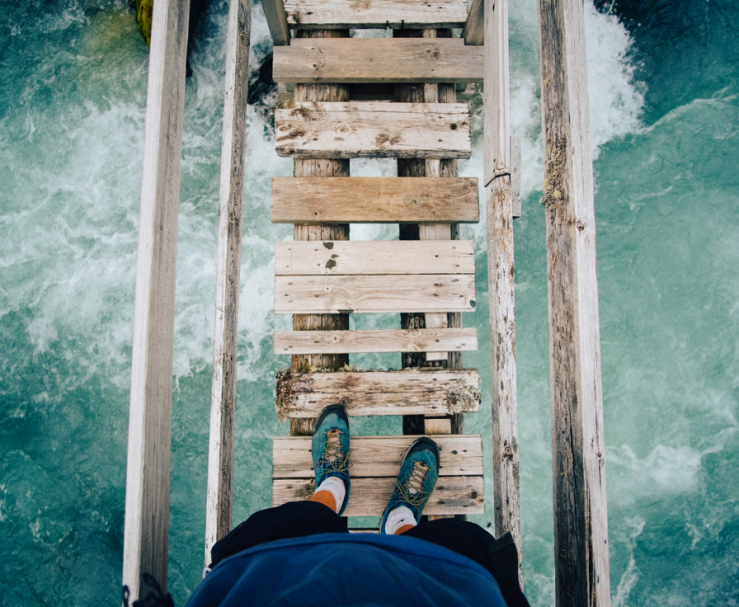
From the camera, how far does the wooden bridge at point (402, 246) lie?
1699 millimetres

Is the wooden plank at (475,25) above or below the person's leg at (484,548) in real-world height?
above

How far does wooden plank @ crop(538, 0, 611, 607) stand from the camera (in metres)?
1.62

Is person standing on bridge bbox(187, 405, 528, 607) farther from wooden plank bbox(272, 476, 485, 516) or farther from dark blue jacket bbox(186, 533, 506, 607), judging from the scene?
wooden plank bbox(272, 476, 485, 516)

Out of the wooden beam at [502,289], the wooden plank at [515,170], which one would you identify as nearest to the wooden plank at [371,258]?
the wooden beam at [502,289]

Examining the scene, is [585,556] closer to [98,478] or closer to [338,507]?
[338,507]

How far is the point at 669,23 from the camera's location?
3295 millimetres

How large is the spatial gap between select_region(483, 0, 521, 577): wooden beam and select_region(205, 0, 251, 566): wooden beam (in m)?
1.37

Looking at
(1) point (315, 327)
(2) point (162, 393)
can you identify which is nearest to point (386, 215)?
(1) point (315, 327)

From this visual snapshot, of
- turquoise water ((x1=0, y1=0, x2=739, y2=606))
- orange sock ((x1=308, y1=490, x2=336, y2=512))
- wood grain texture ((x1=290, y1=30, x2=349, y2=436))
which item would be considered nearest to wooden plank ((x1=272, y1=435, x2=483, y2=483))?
wood grain texture ((x1=290, y1=30, x2=349, y2=436))

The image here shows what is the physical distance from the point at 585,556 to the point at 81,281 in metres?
4.15

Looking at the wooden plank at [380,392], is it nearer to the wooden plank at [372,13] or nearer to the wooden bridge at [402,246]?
the wooden bridge at [402,246]

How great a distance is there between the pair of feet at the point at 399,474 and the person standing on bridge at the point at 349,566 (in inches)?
16.5

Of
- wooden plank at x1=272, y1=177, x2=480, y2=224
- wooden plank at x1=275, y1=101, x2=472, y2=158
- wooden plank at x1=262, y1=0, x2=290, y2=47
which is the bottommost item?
wooden plank at x1=272, y1=177, x2=480, y2=224

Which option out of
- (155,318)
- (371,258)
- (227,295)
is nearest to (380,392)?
(371,258)
